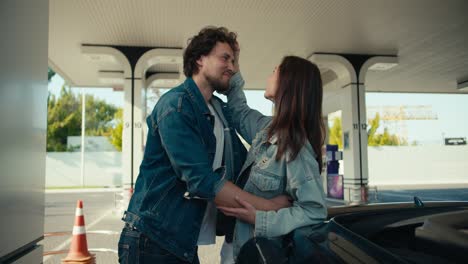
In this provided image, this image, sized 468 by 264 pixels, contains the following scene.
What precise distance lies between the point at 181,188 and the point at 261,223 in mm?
403

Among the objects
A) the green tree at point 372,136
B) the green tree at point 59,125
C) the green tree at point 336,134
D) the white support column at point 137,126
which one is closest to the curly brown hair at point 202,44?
the white support column at point 137,126

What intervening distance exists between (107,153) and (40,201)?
27.9 meters

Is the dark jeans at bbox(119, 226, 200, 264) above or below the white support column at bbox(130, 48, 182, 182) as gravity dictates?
below

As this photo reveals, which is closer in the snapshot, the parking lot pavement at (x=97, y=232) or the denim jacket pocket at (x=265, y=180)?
the denim jacket pocket at (x=265, y=180)

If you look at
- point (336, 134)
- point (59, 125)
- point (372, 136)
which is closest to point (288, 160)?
point (336, 134)

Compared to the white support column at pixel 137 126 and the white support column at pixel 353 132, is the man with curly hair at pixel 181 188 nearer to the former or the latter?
the white support column at pixel 137 126

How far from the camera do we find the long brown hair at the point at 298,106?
67.6 inches

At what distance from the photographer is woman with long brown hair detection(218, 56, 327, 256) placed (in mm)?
1587

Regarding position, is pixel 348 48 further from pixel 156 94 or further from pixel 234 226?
pixel 156 94

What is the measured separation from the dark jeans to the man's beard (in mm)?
775

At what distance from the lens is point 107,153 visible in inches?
1122

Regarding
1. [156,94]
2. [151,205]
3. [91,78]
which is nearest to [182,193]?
[151,205]

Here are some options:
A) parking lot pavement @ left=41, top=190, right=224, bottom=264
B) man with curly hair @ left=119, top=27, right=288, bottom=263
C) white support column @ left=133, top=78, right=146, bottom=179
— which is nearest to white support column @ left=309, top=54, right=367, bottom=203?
white support column @ left=133, top=78, right=146, bottom=179

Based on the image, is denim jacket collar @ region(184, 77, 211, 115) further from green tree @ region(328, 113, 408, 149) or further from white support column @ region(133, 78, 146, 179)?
green tree @ region(328, 113, 408, 149)
